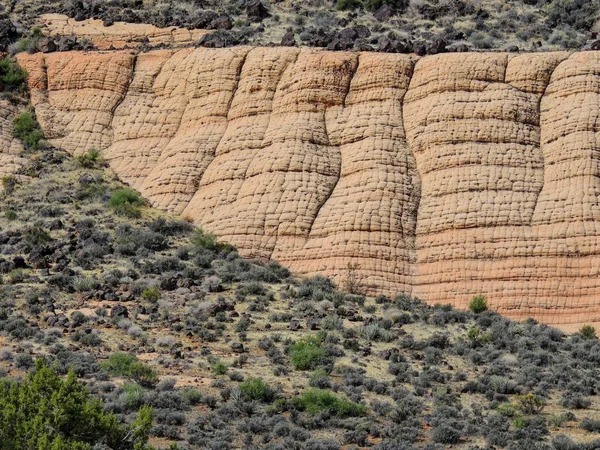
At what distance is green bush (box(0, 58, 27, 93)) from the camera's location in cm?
5400

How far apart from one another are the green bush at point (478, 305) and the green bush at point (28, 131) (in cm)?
1802

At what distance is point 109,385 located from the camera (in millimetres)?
33844

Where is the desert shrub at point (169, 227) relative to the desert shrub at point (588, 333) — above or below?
above

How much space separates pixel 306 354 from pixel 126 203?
1203 cm

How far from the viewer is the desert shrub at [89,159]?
163ft

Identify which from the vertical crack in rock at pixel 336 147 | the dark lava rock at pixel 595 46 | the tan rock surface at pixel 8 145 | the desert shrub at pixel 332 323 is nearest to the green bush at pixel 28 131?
the tan rock surface at pixel 8 145

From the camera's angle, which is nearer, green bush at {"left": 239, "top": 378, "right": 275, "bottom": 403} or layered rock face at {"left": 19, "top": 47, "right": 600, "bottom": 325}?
green bush at {"left": 239, "top": 378, "right": 275, "bottom": 403}

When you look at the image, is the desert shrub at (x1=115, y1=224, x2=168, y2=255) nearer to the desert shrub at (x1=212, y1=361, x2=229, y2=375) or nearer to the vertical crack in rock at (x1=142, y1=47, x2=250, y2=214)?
the vertical crack in rock at (x1=142, y1=47, x2=250, y2=214)

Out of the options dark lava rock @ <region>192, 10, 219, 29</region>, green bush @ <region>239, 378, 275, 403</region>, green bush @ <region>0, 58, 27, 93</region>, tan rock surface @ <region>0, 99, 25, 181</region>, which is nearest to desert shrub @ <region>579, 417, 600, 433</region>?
green bush @ <region>239, 378, 275, 403</region>

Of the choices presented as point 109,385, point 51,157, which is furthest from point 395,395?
point 51,157

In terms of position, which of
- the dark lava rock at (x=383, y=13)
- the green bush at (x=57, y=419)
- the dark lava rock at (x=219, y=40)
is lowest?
the green bush at (x=57, y=419)

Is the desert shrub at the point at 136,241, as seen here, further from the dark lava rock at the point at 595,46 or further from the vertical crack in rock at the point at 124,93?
the dark lava rock at the point at 595,46

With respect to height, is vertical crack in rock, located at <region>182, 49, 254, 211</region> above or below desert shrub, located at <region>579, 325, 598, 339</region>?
above

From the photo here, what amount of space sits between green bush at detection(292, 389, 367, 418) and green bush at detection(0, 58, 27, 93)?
24439 mm
